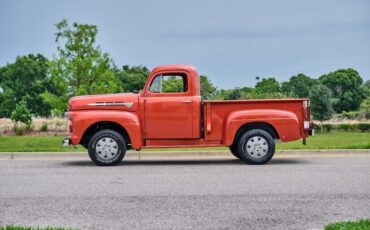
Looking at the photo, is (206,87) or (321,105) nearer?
(321,105)

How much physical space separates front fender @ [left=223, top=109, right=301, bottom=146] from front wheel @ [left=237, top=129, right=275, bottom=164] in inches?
10.2

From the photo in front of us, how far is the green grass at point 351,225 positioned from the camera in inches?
231

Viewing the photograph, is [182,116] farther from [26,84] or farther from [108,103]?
[26,84]

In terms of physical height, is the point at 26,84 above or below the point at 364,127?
above

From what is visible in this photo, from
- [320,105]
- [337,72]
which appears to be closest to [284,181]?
[320,105]

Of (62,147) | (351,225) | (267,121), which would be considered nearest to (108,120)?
(267,121)

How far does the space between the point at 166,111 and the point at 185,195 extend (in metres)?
4.78

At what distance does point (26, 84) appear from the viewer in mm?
82938

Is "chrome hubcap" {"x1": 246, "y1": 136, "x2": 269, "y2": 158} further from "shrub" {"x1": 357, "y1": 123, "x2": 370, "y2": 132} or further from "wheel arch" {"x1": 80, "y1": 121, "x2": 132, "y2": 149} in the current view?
"shrub" {"x1": 357, "y1": 123, "x2": 370, "y2": 132}

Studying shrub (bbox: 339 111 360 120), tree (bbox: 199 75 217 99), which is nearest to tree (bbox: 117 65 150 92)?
tree (bbox: 199 75 217 99)

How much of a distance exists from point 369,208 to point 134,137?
6.75m

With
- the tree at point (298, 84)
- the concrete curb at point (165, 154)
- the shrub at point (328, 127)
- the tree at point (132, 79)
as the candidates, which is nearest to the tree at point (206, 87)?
the tree at point (132, 79)

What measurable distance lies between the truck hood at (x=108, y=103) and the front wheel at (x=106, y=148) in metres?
0.67

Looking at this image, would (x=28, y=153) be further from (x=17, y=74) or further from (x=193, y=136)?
(x=17, y=74)
